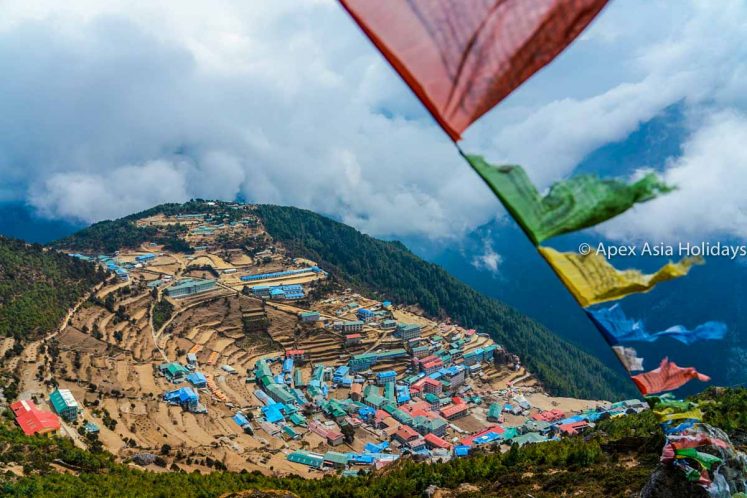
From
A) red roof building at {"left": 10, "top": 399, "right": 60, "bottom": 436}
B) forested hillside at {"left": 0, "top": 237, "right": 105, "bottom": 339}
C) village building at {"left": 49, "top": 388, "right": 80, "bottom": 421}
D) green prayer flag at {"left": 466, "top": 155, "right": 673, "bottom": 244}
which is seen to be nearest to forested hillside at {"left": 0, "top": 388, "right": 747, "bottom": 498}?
red roof building at {"left": 10, "top": 399, "right": 60, "bottom": 436}

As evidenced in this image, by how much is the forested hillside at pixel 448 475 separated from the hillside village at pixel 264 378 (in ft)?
12.1

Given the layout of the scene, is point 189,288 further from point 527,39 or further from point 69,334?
point 527,39

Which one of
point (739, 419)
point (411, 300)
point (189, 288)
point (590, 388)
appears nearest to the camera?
point (739, 419)

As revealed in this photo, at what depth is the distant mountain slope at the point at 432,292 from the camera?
5647 cm

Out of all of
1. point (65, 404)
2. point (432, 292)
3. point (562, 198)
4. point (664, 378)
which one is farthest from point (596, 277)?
point (432, 292)

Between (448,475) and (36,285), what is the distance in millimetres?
29502

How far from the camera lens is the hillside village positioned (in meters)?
25.5

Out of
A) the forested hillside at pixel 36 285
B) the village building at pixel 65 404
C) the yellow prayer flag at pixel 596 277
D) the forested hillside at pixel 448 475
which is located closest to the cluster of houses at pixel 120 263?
the forested hillside at pixel 36 285

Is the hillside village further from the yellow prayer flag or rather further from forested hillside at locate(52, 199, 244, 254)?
the yellow prayer flag

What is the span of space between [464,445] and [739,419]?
15.5m

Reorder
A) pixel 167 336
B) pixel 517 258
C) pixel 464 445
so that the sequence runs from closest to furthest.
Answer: pixel 464 445 < pixel 167 336 < pixel 517 258

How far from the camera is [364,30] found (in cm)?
207

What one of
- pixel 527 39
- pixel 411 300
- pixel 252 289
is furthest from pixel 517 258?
pixel 527 39

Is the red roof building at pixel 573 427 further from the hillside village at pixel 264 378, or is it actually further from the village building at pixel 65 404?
the village building at pixel 65 404
